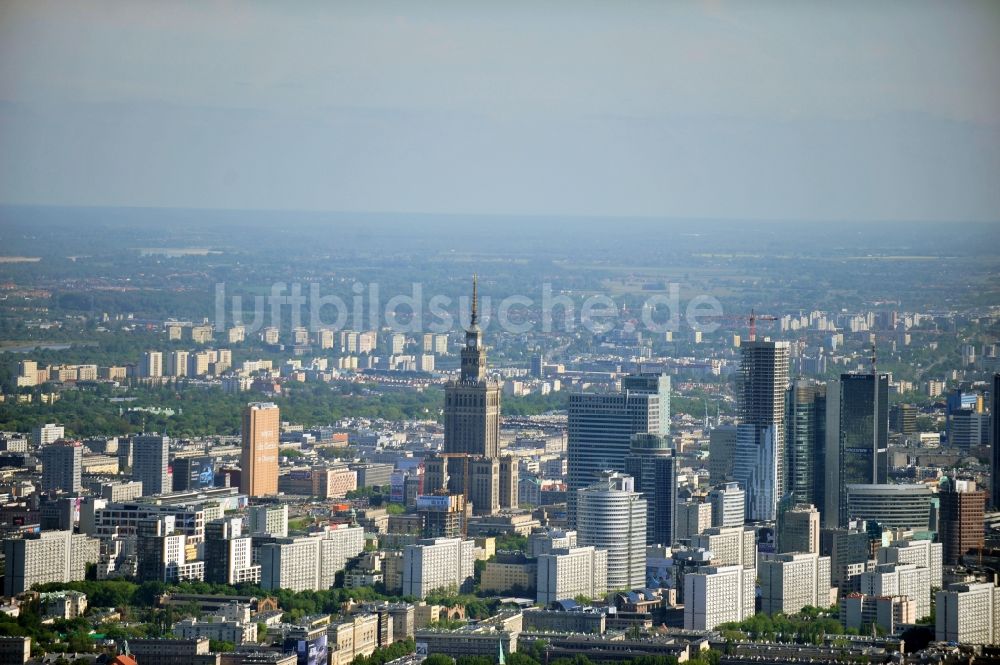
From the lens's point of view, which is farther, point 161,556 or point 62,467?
point 62,467

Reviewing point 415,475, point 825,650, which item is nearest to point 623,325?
point 415,475

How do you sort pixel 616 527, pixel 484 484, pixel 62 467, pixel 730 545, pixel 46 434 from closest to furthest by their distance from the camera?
pixel 730 545, pixel 616 527, pixel 484 484, pixel 62 467, pixel 46 434

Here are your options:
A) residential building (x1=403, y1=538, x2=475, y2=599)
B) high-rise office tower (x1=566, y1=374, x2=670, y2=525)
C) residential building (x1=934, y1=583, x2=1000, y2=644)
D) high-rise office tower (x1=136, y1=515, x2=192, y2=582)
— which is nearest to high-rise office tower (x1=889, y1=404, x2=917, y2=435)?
high-rise office tower (x1=566, y1=374, x2=670, y2=525)

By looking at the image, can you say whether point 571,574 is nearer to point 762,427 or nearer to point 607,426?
point 762,427

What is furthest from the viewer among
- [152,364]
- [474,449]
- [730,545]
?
[152,364]

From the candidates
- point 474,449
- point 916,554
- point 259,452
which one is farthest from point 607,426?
point 916,554

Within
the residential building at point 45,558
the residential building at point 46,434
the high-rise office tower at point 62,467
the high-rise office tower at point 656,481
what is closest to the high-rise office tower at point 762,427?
the high-rise office tower at point 656,481

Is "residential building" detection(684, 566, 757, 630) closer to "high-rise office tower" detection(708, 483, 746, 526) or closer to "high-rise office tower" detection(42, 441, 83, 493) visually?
"high-rise office tower" detection(708, 483, 746, 526)

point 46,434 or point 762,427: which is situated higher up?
point 762,427
